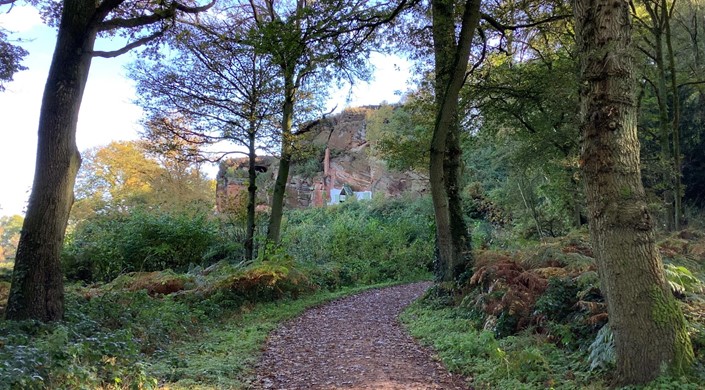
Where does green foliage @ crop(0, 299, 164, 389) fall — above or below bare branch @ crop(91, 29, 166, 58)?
below

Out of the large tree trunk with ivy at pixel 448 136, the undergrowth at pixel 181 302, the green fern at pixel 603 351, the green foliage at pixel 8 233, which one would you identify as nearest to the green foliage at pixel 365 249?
the undergrowth at pixel 181 302

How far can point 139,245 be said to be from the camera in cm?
1459

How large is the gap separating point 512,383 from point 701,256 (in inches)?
237

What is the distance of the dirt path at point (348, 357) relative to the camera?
5.01 metres

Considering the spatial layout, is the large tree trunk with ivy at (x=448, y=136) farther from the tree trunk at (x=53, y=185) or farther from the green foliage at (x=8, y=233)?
the green foliage at (x=8, y=233)

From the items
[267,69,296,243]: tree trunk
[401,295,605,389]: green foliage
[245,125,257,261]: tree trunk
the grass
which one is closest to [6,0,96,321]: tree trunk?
the grass

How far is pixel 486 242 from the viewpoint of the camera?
65.9 ft

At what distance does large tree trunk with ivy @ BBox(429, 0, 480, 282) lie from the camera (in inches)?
359

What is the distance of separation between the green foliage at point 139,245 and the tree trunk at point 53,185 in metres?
6.39

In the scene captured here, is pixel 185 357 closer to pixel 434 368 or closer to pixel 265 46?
pixel 434 368

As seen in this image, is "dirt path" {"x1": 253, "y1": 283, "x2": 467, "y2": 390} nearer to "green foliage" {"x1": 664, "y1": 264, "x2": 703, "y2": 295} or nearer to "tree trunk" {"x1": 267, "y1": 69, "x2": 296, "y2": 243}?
"green foliage" {"x1": 664, "y1": 264, "x2": 703, "y2": 295}

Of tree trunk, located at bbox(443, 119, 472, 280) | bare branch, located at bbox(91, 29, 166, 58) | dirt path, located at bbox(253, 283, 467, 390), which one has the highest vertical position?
bare branch, located at bbox(91, 29, 166, 58)

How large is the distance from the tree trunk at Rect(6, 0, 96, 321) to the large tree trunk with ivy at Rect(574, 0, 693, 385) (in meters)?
7.11

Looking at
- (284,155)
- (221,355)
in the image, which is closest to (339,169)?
(284,155)
